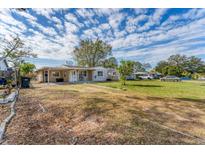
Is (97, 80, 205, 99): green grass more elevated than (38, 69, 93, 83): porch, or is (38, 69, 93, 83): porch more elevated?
(38, 69, 93, 83): porch

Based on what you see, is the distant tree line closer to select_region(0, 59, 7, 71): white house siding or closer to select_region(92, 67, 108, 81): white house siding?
select_region(92, 67, 108, 81): white house siding

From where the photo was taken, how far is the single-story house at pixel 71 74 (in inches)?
738

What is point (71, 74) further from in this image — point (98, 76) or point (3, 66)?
→ point (3, 66)

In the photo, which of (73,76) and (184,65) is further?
(184,65)

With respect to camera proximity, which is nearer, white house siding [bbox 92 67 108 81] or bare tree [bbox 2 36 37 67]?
bare tree [bbox 2 36 37 67]

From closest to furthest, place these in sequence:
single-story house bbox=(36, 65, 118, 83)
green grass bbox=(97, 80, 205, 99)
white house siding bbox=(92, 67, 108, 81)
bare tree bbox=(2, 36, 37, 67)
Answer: bare tree bbox=(2, 36, 37, 67), green grass bbox=(97, 80, 205, 99), single-story house bbox=(36, 65, 118, 83), white house siding bbox=(92, 67, 108, 81)

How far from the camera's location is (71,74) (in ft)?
62.5

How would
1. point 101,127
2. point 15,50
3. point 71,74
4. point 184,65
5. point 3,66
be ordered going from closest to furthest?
point 101,127 → point 15,50 → point 3,66 → point 71,74 → point 184,65

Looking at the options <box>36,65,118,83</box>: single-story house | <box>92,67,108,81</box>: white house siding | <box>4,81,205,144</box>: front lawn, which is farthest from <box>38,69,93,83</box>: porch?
<box>4,81,205,144</box>: front lawn

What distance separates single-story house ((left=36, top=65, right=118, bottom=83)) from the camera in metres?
18.7

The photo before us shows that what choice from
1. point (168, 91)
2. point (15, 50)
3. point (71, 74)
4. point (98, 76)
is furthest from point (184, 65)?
point (15, 50)

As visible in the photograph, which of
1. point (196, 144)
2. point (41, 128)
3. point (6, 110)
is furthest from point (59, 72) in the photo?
point (196, 144)
